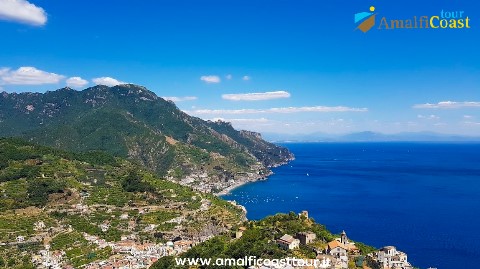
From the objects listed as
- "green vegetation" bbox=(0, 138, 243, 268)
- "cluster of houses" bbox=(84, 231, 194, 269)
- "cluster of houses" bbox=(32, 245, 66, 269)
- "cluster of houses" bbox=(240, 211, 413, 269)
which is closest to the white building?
"cluster of houses" bbox=(240, 211, 413, 269)

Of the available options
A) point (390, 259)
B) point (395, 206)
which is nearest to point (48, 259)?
point (390, 259)

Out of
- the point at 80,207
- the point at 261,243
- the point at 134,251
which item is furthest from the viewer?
the point at 80,207

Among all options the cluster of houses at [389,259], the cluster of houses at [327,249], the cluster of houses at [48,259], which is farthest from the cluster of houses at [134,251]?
the cluster of houses at [389,259]

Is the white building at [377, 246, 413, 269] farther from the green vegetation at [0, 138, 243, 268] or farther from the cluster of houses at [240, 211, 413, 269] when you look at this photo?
the green vegetation at [0, 138, 243, 268]

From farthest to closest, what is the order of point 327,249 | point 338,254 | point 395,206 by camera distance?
1. point 395,206
2. point 327,249
3. point 338,254

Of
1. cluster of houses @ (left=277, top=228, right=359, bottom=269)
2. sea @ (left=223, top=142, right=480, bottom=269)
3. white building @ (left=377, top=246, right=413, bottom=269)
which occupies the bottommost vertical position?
sea @ (left=223, top=142, right=480, bottom=269)

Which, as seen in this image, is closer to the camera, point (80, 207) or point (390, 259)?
point (390, 259)

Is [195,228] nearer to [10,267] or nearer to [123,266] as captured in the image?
[123,266]

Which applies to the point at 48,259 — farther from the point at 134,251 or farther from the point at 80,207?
the point at 80,207

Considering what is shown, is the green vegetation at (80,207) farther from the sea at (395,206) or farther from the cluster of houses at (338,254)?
the sea at (395,206)

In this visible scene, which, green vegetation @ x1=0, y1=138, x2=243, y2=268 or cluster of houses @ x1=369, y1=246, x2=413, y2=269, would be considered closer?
cluster of houses @ x1=369, y1=246, x2=413, y2=269
